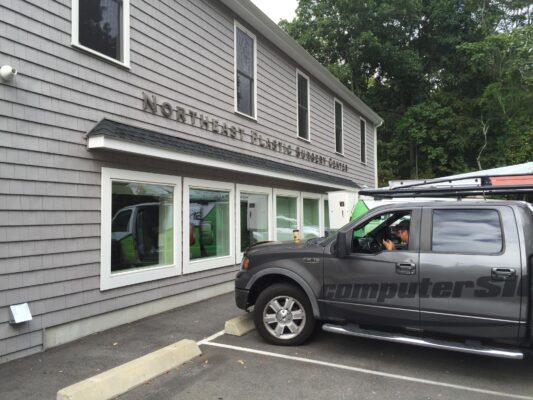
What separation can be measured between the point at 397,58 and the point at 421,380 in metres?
24.6

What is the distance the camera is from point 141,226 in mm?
7055

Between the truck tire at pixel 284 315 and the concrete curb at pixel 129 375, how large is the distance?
0.90 m

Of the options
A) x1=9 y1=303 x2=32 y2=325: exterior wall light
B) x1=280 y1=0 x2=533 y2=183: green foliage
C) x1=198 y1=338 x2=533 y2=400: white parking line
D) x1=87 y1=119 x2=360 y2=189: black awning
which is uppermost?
x1=280 y1=0 x2=533 y2=183: green foliage

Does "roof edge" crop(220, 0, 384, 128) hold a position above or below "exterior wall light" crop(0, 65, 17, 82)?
above

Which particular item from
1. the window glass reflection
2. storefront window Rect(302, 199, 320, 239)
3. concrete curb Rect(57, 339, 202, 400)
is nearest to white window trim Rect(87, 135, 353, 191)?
the window glass reflection

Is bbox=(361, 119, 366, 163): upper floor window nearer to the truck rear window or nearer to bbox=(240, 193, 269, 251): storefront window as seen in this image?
bbox=(240, 193, 269, 251): storefront window

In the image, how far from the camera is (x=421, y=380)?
459 centimetres

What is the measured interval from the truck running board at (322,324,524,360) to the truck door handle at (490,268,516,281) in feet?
2.33

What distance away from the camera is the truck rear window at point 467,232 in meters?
4.64

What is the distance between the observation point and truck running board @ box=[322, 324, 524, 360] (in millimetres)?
4355

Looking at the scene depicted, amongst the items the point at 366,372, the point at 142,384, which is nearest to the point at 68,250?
the point at 142,384

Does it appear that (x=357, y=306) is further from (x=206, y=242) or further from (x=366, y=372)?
(x=206, y=242)

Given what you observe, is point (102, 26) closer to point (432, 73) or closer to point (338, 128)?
point (338, 128)

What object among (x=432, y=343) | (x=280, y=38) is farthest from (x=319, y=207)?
(x=432, y=343)
